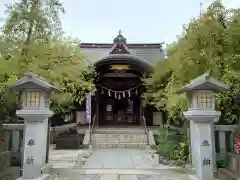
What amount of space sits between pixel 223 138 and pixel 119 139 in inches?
406

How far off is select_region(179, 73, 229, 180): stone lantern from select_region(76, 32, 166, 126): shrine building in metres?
12.0

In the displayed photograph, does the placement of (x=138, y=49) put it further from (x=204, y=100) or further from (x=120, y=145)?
(x=204, y=100)

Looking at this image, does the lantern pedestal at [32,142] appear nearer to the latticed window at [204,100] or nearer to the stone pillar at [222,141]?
the latticed window at [204,100]

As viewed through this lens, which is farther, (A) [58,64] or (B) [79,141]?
(B) [79,141]

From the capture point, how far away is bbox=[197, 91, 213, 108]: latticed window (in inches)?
233

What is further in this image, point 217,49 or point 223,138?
point 217,49

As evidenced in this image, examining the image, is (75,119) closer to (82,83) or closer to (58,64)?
(82,83)

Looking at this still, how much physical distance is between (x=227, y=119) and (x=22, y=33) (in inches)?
317

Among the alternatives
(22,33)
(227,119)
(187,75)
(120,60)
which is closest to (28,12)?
(22,33)

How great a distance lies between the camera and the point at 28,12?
27.9ft

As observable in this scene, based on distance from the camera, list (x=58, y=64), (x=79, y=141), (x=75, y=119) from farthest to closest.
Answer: (x=75, y=119), (x=79, y=141), (x=58, y=64)

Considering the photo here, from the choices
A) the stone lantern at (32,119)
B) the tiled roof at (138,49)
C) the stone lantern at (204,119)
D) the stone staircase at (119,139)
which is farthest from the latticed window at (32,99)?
the tiled roof at (138,49)

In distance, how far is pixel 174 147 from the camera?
10289mm

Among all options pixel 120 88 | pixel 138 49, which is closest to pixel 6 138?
pixel 120 88
